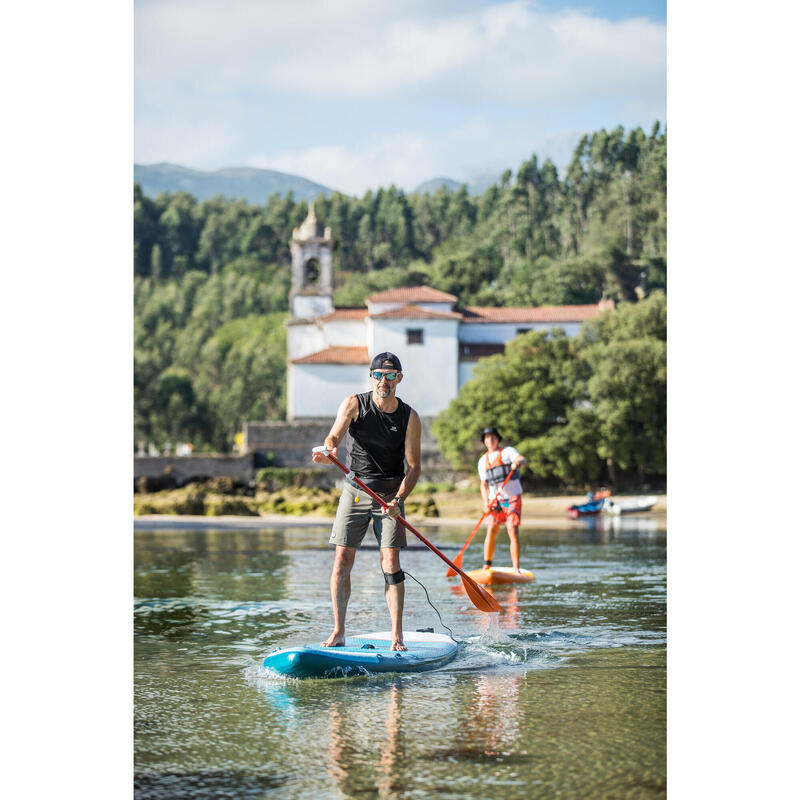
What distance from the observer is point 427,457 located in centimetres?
4281

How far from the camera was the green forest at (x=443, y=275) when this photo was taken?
37219mm

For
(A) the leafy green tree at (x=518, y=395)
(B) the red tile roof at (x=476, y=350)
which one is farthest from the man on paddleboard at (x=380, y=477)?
(B) the red tile roof at (x=476, y=350)

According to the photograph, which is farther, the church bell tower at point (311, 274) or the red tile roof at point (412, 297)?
the church bell tower at point (311, 274)

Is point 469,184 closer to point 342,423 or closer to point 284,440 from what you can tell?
point 284,440

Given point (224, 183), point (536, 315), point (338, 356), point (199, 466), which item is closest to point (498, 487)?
point (199, 466)

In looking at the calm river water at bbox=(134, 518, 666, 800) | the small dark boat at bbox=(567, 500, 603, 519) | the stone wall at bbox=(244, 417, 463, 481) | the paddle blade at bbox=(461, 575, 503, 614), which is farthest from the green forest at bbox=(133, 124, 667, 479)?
the paddle blade at bbox=(461, 575, 503, 614)

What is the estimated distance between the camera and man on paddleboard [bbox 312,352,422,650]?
5660mm

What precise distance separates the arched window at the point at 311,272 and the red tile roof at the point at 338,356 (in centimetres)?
514

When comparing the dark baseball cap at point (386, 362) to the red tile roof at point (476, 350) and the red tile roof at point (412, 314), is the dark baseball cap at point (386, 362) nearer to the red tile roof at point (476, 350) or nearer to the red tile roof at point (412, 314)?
the red tile roof at point (412, 314)

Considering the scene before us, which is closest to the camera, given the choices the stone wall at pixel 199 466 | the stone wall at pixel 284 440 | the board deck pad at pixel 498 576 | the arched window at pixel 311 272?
the board deck pad at pixel 498 576

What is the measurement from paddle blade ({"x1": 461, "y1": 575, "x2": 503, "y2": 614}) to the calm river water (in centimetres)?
20

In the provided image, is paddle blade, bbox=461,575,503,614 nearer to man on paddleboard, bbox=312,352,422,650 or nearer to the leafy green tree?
man on paddleboard, bbox=312,352,422,650
